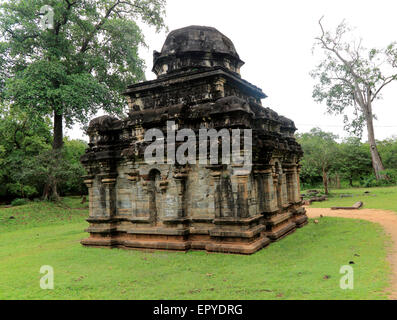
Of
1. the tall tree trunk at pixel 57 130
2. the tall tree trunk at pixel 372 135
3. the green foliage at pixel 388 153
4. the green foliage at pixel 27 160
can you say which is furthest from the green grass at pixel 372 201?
the green foliage at pixel 388 153

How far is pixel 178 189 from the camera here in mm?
8781

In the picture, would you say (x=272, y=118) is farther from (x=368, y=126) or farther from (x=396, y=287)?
(x=368, y=126)

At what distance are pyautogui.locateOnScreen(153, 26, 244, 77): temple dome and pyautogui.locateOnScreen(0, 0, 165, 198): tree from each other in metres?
9.95

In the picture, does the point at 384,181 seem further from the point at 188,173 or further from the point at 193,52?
the point at 188,173

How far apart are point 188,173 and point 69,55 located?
1797 centimetres

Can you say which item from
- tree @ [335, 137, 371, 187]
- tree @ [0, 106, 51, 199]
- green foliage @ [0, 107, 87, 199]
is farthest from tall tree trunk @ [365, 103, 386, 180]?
tree @ [0, 106, 51, 199]

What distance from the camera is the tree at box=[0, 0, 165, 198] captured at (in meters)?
18.7

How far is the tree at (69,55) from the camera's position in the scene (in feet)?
61.2

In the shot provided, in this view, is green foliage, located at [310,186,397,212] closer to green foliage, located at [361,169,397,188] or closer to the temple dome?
green foliage, located at [361,169,397,188]

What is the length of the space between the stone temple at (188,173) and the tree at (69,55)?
10300mm

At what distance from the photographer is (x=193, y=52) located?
11.1 metres

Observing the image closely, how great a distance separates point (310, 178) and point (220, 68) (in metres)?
32.1

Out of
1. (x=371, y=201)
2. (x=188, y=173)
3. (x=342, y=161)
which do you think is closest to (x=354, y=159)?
(x=342, y=161)
